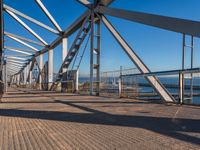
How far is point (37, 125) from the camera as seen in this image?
407cm

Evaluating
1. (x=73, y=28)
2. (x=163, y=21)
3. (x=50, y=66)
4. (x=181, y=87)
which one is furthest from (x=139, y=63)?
(x=50, y=66)

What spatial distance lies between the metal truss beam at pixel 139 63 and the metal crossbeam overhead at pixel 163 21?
48.0 inches

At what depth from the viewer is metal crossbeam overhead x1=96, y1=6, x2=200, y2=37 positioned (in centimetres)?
625

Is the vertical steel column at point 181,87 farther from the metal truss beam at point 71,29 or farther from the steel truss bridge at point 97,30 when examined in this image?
the metal truss beam at point 71,29

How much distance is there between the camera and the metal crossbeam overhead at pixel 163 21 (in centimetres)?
625

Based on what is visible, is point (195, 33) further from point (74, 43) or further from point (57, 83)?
point (57, 83)

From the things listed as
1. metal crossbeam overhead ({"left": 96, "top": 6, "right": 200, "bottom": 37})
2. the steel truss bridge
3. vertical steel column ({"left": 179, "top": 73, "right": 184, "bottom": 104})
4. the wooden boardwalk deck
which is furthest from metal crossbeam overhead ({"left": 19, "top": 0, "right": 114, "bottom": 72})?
the wooden boardwalk deck

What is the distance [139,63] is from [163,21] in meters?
3.11

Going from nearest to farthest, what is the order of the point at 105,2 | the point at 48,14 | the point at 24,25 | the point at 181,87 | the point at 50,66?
the point at 181,87 < the point at 105,2 < the point at 48,14 < the point at 24,25 < the point at 50,66

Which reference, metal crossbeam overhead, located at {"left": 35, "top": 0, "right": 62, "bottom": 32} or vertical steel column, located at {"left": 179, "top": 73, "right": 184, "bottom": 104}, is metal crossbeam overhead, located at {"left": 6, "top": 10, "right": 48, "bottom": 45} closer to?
metal crossbeam overhead, located at {"left": 35, "top": 0, "right": 62, "bottom": 32}

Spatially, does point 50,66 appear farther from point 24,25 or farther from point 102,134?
point 102,134

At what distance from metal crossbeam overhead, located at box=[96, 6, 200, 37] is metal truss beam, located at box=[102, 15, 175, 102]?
4.00 ft

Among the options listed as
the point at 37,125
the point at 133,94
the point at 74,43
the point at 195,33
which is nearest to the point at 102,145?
the point at 37,125

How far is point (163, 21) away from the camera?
293 inches
